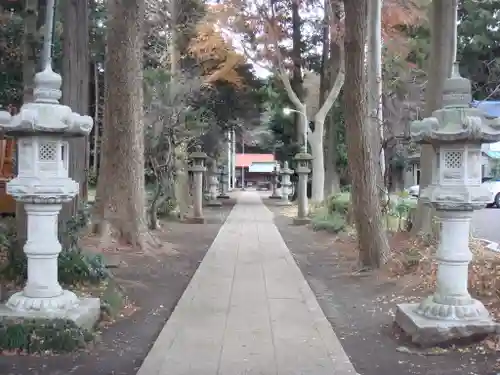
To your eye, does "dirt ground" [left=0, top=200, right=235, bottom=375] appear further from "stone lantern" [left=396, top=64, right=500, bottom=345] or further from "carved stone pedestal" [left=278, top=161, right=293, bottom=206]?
"carved stone pedestal" [left=278, top=161, right=293, bottom=206]

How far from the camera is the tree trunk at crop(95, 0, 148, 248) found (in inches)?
452

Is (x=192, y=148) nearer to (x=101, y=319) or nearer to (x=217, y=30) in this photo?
(x=217, y=30)

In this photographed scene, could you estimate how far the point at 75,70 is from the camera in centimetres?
861

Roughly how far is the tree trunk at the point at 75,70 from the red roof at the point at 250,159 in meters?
58.5

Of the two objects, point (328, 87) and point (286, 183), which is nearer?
point (328, 87)

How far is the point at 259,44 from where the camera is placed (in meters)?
25.5

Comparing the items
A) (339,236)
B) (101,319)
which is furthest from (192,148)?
(101,319)

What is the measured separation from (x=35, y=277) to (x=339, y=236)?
8.88 metres

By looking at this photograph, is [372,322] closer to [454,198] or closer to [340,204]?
[454,198]

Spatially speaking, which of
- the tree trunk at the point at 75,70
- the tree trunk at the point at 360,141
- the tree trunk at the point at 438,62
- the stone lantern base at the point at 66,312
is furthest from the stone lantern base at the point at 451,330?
the tree trunk at the point at 75,70

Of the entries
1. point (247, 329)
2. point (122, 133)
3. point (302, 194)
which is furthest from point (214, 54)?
point (247, 329)

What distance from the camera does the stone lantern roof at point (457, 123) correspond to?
541 centimetres

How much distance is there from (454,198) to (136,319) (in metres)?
3.57

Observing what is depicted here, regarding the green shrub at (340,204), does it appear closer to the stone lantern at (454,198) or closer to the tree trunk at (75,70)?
the tree trunk at (75,70)
